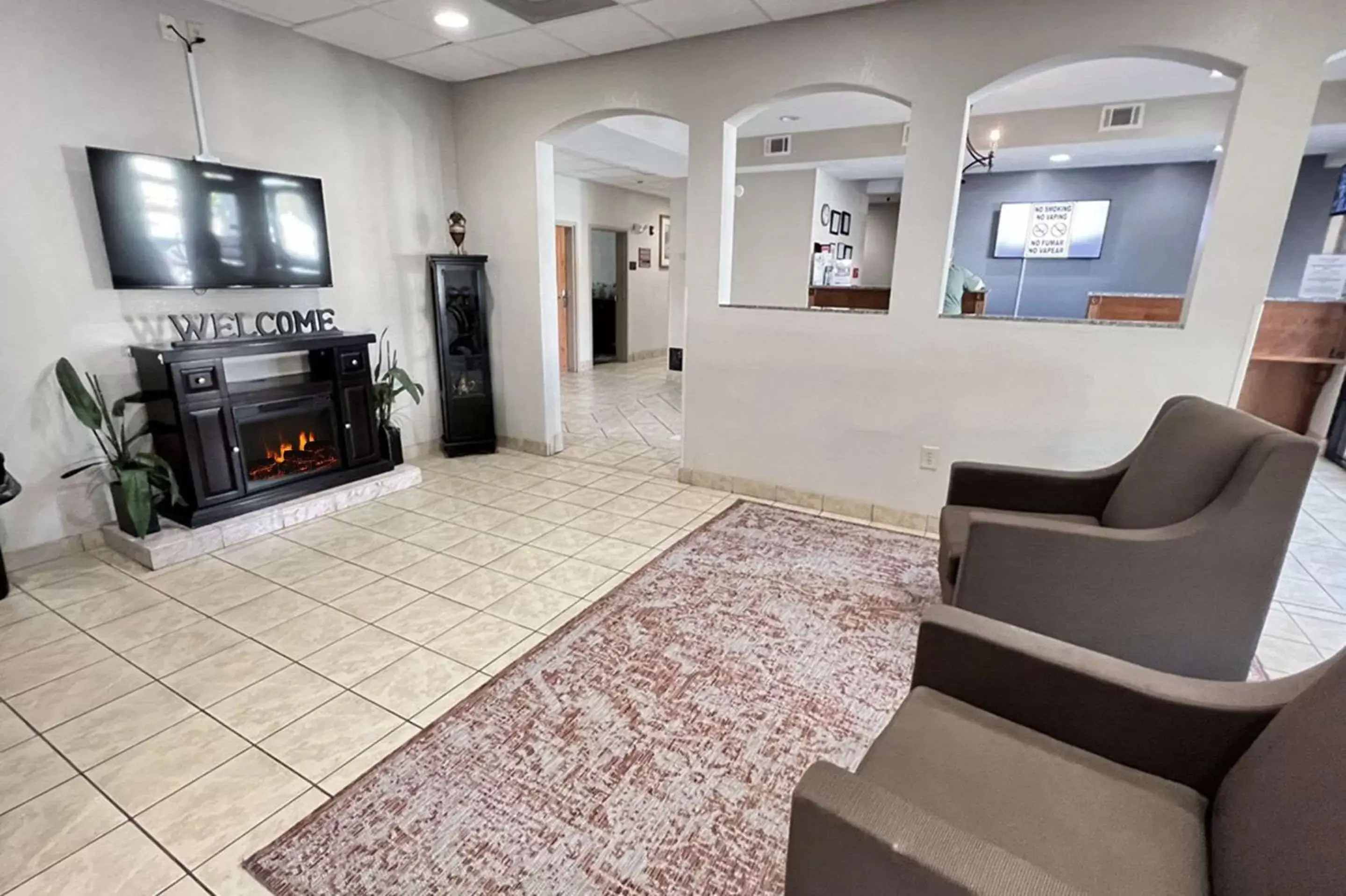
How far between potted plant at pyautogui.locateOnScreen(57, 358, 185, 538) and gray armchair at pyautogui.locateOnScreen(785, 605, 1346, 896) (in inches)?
133

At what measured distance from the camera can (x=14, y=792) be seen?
1.70 m

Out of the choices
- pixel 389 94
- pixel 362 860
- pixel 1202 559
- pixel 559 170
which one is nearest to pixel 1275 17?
pixel 1202 559

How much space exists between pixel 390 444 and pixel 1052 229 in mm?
7857

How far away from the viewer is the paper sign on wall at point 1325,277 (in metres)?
6.00

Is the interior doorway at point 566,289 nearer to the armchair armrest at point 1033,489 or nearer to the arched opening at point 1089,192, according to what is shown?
the arched opening at point 1089,192

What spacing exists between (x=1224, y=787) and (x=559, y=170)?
25.4 ft

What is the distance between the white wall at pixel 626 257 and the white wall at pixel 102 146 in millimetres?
4105

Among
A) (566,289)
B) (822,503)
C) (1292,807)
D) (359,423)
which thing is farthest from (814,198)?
(1292,807)

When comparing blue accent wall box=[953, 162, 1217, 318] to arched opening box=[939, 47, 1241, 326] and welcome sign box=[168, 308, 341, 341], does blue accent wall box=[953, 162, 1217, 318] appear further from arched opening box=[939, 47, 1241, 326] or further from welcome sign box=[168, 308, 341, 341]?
welcome sign box=[168, 308, 341, 341]

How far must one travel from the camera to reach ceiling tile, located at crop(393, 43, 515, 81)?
389cm

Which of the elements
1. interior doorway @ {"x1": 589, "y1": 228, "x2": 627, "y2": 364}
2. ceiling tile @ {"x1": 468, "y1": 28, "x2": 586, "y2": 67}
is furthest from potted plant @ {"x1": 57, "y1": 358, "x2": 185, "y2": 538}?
interior doorway @ {"x1": 589, "y1": 228, "x2": 627, "y2": 364}

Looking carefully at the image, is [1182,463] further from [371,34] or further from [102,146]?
[102,146]

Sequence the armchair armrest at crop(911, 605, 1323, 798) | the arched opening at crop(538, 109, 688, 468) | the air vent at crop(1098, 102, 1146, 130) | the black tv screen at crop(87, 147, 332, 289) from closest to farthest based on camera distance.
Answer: the armchair armrest at crop(911, 605, 1323, 798) < the black tv screen at crop(87, 147, 332, 289) < the arched opening at crop(538, 109, 688, 468) < the air vent at crop(1098, 102, 1146, 130)

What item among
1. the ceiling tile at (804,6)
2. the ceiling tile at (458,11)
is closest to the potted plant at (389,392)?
the ceiling tile at (458,11)
